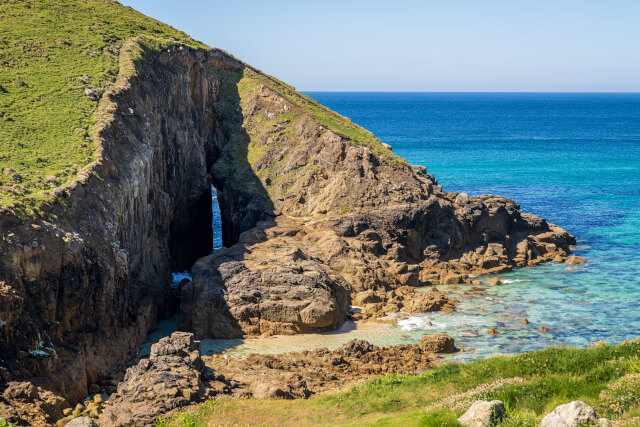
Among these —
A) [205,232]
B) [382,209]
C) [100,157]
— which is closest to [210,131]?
[205,232]

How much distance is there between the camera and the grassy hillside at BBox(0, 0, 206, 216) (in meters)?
36.7

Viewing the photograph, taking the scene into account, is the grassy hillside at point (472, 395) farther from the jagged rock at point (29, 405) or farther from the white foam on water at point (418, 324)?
the white foam on water at point (418, 324)

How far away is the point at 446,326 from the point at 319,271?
888cm

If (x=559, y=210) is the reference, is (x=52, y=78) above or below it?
above

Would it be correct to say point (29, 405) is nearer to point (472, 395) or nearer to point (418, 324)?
point (472, 395)

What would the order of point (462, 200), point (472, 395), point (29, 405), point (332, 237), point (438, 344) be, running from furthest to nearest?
point (462, 200), point (332, 237), point (438, 344), point (29, 405), point (472, 395)

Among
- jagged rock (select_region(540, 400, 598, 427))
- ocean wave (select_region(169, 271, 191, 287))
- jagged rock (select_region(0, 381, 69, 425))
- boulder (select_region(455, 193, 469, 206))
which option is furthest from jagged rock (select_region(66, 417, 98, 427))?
boulder (select_region(455, 193, 469, 206))

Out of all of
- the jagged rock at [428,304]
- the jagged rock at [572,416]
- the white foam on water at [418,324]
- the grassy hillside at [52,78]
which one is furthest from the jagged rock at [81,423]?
the jagged rock at [428,304]

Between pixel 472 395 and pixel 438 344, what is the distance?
1415 cm

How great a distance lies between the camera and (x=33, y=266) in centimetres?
3047

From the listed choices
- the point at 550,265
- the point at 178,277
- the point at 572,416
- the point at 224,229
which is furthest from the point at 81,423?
the point at 550,265

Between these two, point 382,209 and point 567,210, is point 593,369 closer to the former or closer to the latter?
point 382,209

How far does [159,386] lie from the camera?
27.7 metres

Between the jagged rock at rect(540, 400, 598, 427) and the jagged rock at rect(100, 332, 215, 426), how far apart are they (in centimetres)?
1511
